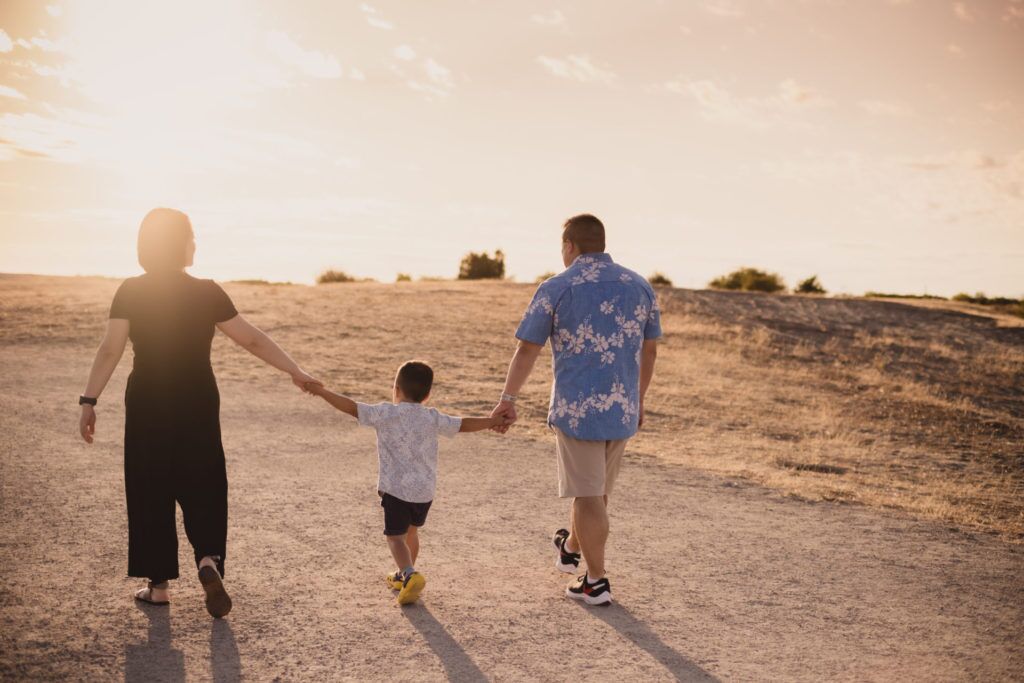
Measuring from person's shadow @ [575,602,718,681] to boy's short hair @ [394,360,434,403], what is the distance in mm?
1618

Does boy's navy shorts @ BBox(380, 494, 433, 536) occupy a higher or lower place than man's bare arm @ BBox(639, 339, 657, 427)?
lower

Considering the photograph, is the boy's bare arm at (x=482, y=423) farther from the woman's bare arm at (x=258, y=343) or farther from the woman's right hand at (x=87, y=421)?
the woman's right hand at (x=87, y=421)

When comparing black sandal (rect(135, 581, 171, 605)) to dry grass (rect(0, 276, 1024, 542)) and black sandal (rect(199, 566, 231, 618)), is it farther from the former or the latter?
dry grass (rect(0, 276, 1024, 542))

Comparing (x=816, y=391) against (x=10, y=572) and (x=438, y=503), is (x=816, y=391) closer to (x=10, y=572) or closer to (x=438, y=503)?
(x=438, y=503)

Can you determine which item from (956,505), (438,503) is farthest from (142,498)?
(956,505)

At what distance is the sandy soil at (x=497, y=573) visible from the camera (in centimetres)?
427

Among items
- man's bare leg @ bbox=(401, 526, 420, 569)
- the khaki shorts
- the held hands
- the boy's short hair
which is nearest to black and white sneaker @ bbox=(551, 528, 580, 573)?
the khaki shorts

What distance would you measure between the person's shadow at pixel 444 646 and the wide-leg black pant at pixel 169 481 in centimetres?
115

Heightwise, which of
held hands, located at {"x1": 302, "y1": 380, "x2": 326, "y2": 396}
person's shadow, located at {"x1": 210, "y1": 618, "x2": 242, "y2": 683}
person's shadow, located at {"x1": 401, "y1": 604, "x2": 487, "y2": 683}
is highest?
held hands, located at {"x1": 302, "y1": 380, "x2": 326, "y2": 396}

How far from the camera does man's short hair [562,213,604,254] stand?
500 centimetres

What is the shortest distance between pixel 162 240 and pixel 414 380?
156 centimetres

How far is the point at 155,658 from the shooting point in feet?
13.5

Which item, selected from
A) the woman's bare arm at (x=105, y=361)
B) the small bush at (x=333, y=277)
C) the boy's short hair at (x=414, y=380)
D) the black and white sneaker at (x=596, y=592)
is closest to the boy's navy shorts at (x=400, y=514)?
the boy's short hair at (x=414, y=380)

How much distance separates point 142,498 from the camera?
4.71 metres
